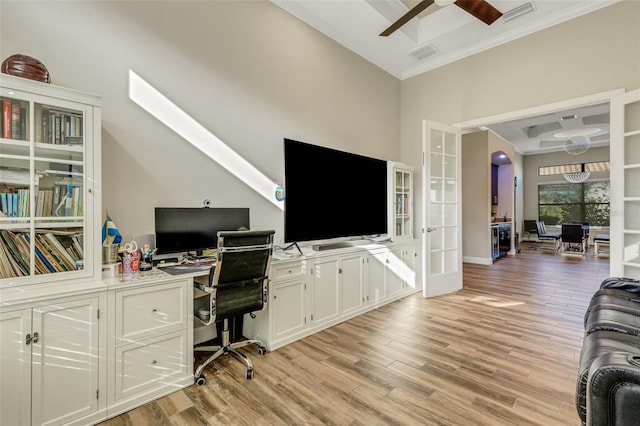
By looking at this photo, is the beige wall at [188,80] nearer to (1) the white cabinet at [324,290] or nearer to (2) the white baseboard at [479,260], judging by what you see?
(1) the white cabinet at [324,290]

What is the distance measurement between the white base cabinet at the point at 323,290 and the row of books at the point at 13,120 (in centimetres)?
183

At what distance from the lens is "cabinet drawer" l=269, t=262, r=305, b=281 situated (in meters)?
2.61

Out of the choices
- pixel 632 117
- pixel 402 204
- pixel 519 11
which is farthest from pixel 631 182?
pixel 402 204

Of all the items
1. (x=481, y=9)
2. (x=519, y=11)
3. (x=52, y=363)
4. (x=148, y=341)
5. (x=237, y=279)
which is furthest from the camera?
(x=519, y=11)

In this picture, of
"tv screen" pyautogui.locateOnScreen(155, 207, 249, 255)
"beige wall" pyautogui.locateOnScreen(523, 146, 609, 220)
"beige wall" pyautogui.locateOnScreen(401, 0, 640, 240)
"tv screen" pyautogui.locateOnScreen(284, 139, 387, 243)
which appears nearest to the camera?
"tv screen" pyautogui.locateOnScreen(155, 207, 249, 255)

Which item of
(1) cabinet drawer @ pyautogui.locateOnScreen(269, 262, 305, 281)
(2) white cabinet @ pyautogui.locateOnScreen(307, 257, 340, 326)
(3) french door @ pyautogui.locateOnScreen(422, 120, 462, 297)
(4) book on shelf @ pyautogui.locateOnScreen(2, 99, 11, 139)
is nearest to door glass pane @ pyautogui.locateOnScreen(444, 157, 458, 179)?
(3) french door @ pyautogui.locateOnScreen(422, 120, 462, 297)

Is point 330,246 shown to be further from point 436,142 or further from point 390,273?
point 436,142

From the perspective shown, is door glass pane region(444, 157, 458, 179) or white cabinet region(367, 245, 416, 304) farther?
door glass pane region(444, 157, 458, 179)

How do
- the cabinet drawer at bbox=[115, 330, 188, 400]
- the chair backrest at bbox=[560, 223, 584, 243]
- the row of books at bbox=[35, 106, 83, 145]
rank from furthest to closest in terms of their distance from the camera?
the chair backrest at bbox=[560, 223, 584, 243], the cabinet drawer at bbox=[115, 330, 188, 400], the row of books at bbox=[35, 106, 83, 145]

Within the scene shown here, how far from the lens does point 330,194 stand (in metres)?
3.42

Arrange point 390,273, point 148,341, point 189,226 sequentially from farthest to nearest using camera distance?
point 390,273
point 189,226
point 148,341

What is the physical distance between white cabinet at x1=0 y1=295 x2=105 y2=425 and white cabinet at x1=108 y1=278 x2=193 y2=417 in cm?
9

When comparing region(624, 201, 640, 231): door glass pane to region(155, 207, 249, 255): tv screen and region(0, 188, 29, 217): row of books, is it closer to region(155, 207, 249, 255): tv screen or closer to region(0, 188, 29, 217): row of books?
region(155, 207, 249, 255): tv screen

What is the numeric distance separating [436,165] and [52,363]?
4.48m
